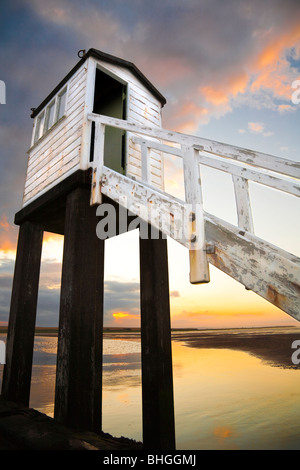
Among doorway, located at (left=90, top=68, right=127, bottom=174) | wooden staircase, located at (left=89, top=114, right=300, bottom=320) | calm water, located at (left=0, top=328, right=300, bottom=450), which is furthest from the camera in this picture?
doorway, located at (left=90, top=68, right=127, bottom=174)

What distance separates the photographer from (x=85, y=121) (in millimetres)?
4496

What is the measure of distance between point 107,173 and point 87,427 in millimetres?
3027

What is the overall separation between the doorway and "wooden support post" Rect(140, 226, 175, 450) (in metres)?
2.52

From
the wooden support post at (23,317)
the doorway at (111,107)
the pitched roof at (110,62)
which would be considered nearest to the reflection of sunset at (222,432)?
the wooden support post at (23,317)

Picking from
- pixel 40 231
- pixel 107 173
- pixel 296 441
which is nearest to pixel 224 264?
pixel 107 173

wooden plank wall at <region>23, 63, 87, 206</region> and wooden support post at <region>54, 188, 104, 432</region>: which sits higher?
wooden plank wall at <region>23, 63, 87, 206</region>


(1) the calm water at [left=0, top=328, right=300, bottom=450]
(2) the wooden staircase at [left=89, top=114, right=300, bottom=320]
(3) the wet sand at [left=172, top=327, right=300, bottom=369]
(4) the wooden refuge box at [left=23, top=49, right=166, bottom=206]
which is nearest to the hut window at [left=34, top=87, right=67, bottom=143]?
(4) the wooden refuge box at [left=23, top=49, right=166, bottom=206]

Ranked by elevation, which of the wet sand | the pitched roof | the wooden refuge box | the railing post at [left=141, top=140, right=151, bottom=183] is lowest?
the wet sand

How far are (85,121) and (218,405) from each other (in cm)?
763

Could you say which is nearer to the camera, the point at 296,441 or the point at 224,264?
the point at 224,264

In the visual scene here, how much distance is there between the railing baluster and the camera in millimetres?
2516

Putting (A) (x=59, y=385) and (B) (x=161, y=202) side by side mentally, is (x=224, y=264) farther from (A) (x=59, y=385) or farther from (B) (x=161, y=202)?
(A) (x=59, y=385)

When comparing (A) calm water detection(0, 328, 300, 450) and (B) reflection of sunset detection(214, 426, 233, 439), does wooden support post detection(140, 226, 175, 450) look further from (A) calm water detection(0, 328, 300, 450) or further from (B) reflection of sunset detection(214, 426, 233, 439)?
(B) reflection of sunset detection(214, 426, 233, 439)

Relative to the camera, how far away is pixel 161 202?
2.64 metres
